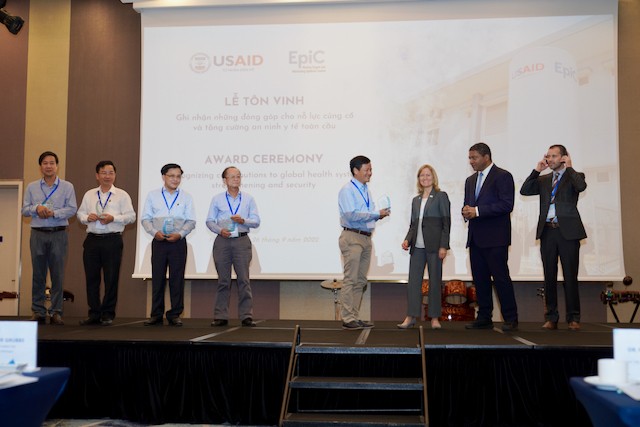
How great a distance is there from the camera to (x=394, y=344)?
4129 mm

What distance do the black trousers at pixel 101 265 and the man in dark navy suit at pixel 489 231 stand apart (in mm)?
3052

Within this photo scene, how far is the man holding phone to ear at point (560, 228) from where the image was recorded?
16.9ft

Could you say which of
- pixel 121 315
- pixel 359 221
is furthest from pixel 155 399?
A: pixel 121 315

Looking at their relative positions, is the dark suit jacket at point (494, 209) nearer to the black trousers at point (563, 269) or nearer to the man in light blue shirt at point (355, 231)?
the black trousers at point (563, 269)

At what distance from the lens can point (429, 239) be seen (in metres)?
5.23

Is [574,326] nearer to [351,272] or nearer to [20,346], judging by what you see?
[351,272]

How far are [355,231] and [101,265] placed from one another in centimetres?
231

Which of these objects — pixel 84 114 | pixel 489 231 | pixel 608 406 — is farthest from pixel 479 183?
pixel 84 114

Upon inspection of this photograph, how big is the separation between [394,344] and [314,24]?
442cm

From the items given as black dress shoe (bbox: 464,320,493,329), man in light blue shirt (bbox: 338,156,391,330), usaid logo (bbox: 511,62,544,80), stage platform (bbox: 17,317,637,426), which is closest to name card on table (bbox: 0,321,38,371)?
stage platform (bbox: 17,317,637,426)

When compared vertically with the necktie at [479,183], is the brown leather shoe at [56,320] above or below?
below

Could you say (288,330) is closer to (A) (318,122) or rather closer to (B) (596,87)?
(A) (318,122)

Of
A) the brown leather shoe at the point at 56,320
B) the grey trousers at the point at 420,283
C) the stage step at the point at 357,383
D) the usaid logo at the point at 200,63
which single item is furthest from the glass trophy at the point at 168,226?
the usaid logo at the point at 200,63

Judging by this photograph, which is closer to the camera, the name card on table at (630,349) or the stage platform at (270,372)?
the name card on table at (630,349)
